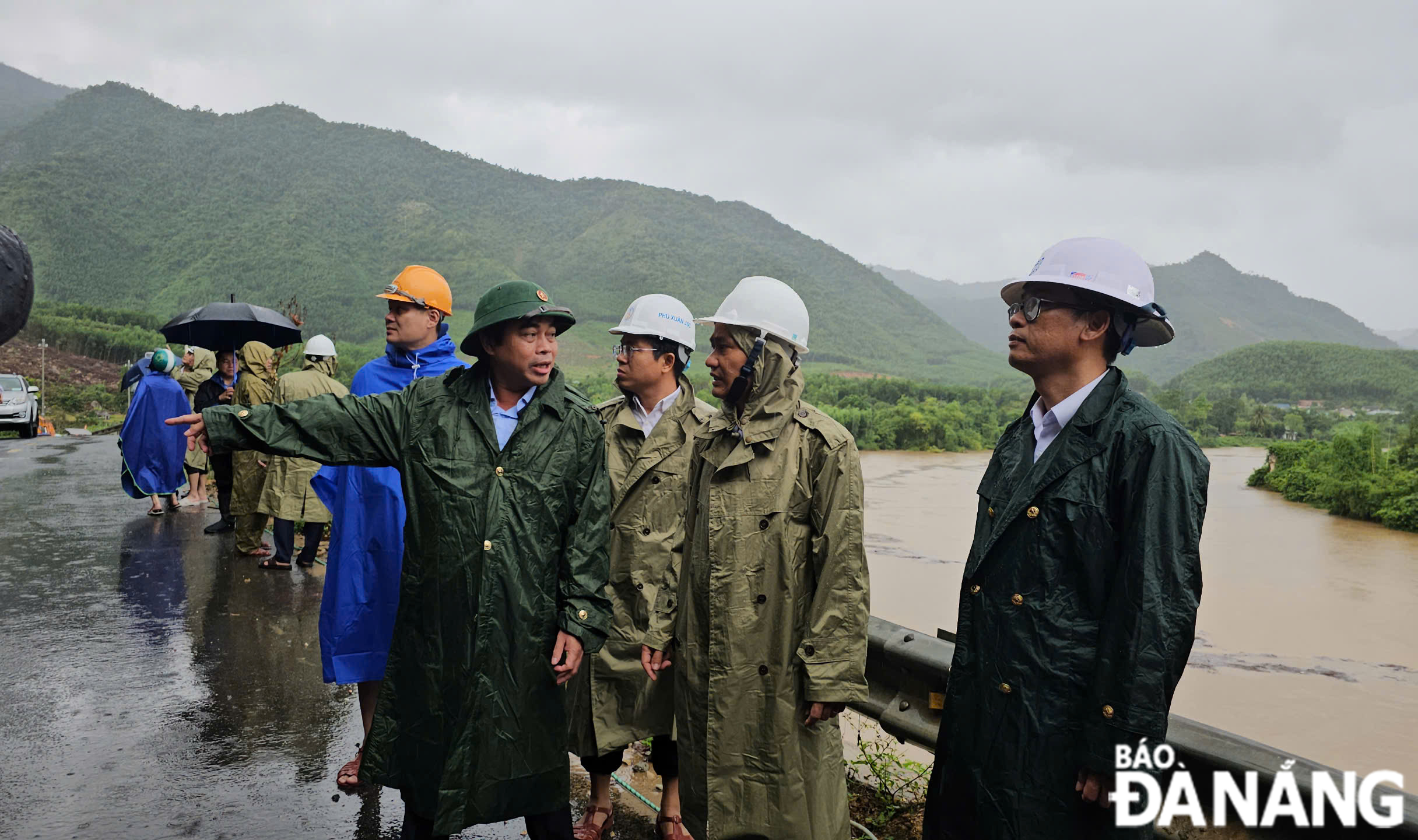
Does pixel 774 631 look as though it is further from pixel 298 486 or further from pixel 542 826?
pixel 298 486

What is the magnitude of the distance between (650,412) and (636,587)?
831mm

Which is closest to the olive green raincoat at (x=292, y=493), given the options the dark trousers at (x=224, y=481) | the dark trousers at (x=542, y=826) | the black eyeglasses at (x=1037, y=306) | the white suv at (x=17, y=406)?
the dark trousers at (x=224, y=481)

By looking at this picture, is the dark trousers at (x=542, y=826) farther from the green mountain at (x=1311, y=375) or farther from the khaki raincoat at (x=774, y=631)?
the green mountain at (x=1311, y=375)

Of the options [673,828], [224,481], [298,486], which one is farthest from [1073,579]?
[224,481]

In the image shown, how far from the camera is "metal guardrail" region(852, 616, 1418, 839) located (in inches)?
93.9

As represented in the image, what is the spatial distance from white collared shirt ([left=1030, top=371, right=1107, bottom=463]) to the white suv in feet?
81.9

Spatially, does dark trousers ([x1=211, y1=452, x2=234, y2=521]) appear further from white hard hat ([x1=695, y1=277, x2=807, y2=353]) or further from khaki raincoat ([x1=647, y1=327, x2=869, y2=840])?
khaki raincoat ([x1=647, y1=327, x2=869, y2=840])

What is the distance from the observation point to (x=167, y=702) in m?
4.62

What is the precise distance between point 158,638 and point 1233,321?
22134 centimetres

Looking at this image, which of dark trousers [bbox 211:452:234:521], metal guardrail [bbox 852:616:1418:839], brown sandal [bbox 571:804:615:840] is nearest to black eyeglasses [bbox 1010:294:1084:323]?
metal guardrail [bbox 852:616:1418:839]

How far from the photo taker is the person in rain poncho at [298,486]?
6.31m

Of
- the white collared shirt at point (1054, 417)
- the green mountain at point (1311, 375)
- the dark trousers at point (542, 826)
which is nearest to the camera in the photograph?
the white collared shirt at point (1054, 417)

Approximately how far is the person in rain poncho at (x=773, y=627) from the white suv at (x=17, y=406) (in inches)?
946

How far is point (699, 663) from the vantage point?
9.41ft
